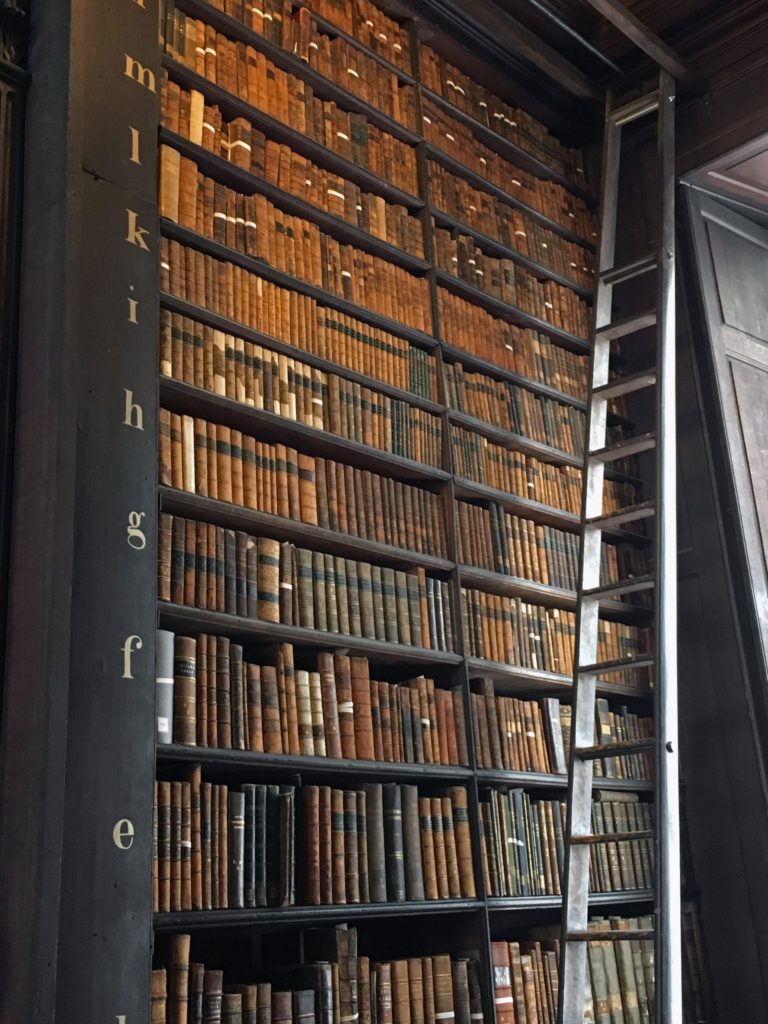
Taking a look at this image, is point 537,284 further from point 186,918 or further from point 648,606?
point 186,918

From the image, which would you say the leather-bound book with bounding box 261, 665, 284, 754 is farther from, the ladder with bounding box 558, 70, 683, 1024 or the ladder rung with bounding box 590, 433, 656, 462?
the ladder rung with bounding box 590, 433, 656, 462

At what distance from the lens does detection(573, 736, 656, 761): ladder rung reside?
3045 mm

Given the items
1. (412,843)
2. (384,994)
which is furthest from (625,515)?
(384,994)

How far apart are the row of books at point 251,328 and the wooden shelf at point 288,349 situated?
0.02 meters

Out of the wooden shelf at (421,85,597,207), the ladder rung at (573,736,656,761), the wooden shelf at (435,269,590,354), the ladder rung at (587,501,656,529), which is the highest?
the wooden shelf at (421,85,597,207)

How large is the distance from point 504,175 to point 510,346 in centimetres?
73

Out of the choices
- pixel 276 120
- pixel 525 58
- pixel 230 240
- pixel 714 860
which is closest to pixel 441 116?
pixel 525 58

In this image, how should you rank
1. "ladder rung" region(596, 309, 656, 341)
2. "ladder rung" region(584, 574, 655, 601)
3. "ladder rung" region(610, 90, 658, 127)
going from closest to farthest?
1. "ladder rung" region(584, 574, 655, 601)
2. "ladder rung" region(596, 309, 656, 341)
3. "ladder rung" region(610, 90, 658, 127)

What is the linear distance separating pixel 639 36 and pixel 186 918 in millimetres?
3402

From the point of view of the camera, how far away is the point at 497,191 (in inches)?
161

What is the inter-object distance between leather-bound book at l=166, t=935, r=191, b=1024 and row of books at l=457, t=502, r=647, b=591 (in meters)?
1.42

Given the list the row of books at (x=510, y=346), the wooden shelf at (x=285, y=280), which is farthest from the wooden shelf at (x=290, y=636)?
the row of books at (x=510, y=346)

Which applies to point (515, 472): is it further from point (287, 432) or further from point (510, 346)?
point (287, 432)

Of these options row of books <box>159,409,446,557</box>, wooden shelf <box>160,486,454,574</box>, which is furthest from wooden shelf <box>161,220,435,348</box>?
wooden shelf <box>160,486,454,574</box>
